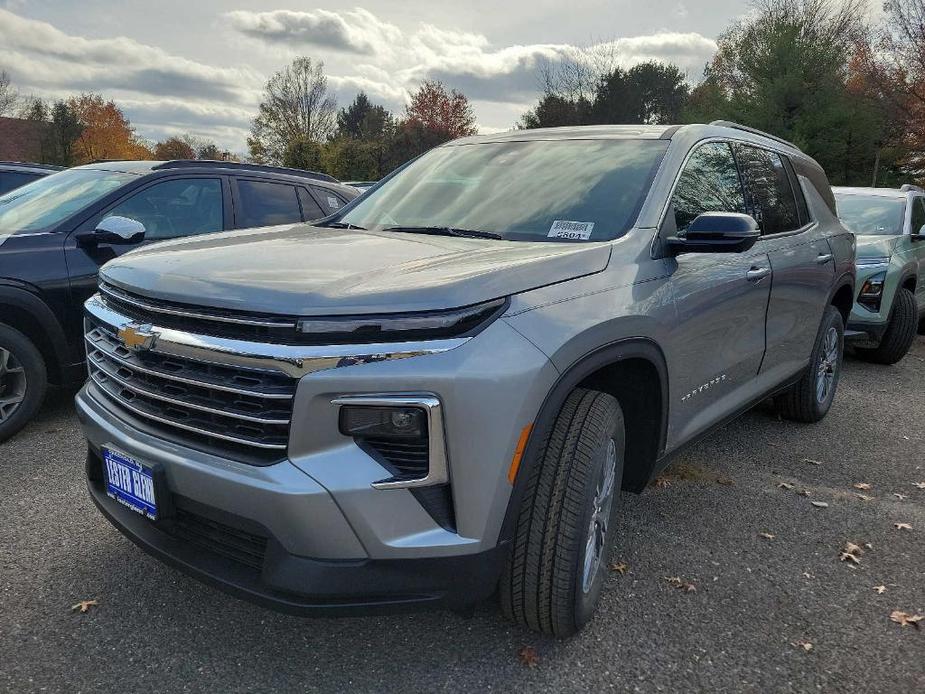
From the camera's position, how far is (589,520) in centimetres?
232

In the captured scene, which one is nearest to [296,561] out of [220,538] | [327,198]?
[220,538]

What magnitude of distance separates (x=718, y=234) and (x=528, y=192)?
0.81 meters

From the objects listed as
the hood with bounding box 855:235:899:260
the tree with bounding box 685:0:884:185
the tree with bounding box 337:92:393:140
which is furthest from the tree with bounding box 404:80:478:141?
the hood with bounding box 855:235:899:260

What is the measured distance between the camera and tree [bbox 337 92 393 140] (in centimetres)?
5600

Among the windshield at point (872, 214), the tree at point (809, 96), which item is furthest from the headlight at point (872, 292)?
the tree at point (809, 96)

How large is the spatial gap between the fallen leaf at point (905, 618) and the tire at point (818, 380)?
210 centimetres

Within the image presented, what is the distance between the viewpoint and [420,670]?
7.70 feet

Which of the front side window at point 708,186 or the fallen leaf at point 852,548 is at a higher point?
the front side window at point 708,186

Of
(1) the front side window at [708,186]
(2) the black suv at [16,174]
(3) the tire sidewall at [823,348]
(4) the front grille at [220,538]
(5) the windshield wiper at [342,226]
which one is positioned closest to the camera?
(4) the front grille at [220,538]

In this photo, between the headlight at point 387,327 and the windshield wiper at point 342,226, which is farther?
the windshield wiper at point 342,226

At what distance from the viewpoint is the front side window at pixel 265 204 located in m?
5.47

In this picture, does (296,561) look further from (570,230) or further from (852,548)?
(852,548)

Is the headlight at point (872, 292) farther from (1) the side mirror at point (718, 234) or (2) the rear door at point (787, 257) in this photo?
(1) the side mirror at point (718, 234)

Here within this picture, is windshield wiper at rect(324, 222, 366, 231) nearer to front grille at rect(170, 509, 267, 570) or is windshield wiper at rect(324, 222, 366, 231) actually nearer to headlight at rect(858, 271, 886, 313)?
front grille at rect(170, 509, 267, 570)
